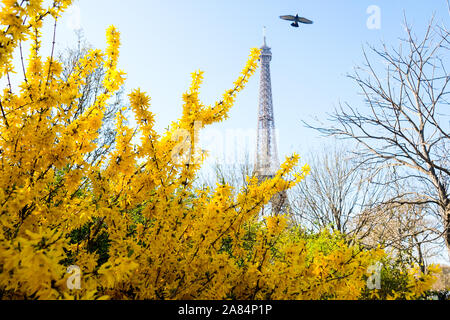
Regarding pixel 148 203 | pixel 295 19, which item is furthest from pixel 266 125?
pixel 148 203

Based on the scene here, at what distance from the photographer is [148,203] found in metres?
2.30

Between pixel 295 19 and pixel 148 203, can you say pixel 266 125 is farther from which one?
pixel 148 203

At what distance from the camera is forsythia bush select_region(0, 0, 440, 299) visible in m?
1.88

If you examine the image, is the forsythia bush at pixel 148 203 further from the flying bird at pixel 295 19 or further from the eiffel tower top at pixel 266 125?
the eiffel tower top at pixel 266 125

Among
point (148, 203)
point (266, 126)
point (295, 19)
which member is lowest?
point (148, 203)

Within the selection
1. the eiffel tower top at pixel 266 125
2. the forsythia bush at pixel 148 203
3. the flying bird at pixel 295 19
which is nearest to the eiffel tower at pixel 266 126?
the eiffel tower top at pixel 266 125

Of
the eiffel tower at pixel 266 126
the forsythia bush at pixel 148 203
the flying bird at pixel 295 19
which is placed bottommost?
the forsythia bush at pixel 148 203

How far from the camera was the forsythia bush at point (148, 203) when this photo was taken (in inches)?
73.9

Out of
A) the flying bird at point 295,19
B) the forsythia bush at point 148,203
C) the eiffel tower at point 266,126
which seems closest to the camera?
the forsythia bush at point 148,203

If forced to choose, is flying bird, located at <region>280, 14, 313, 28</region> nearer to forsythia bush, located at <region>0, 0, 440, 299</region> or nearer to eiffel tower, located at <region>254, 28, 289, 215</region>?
forsythia bush, located at <region>0, 0, 440, 299</region>

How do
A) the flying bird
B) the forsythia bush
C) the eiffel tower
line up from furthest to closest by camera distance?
1. the eiffel tower
2. the flying bird
3. the forsythia bush

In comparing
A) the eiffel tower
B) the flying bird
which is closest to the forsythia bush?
the flying bird
